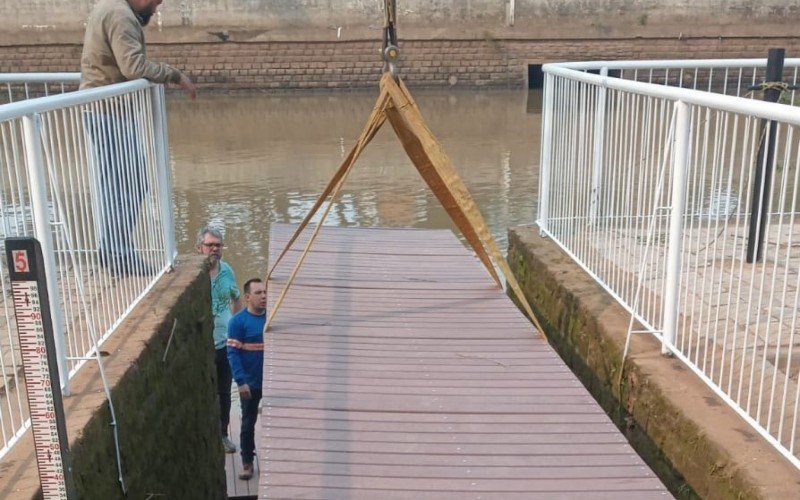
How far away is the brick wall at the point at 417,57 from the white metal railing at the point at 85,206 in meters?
26.6

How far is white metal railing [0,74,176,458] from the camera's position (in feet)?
10.9

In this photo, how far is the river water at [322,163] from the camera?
1561 centimetres

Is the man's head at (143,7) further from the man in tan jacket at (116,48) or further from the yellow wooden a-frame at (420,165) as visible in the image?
the yellow wooden a-frame at (420,165)

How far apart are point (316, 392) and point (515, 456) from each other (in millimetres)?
996

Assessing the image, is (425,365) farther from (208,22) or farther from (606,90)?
(208,22)

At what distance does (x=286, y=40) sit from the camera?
3155cm

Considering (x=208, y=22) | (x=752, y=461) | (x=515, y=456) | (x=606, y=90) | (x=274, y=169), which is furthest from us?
(x=208, y=22)

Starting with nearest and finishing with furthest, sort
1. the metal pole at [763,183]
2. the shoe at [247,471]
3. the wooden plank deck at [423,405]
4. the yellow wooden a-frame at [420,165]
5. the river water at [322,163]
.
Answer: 1. the wooden plank deck at [423,405]
2. the metal pole at [763,183]
3. the yellow wooden a-frame at [420,165]
4. the shoe at [247,471]
5. the river water at [322,163]

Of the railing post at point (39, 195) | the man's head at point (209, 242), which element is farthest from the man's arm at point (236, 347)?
the railing post at point (39, 195)

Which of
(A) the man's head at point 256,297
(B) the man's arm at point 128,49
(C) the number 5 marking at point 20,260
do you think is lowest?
(A) the man's head at point 256,297

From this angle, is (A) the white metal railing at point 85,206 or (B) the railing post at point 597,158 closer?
(A) the white metal railing at point 85,206

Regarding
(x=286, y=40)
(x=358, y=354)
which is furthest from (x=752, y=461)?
(x=286, y=40)

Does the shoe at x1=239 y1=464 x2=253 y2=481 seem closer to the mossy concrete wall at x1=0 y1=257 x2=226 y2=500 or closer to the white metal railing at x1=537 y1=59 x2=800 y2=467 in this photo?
the mossy concrete wall at x1=0 y1=257 x2=226 y2=500

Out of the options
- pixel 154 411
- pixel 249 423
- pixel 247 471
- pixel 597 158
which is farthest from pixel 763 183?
pixel 247 471
